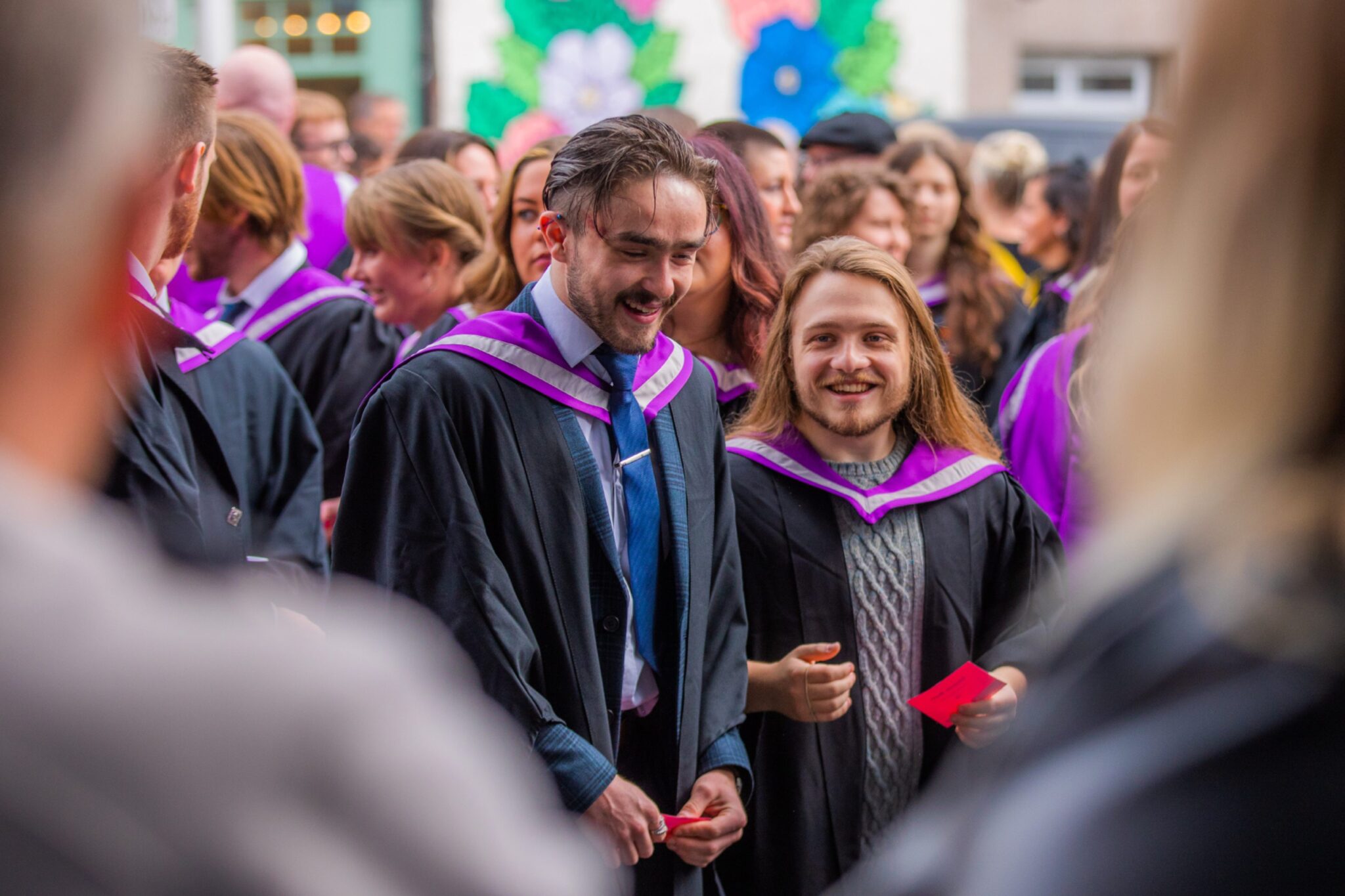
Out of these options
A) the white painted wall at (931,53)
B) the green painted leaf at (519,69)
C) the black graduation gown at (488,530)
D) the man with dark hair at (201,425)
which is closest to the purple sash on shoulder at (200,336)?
the man with dark hair at (201,425)

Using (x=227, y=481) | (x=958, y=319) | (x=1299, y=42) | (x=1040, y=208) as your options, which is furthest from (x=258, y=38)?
(x=1299, y=42)

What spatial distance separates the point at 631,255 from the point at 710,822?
1105 mm

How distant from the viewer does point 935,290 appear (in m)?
5.09

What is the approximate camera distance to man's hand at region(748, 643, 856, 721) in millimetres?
2744

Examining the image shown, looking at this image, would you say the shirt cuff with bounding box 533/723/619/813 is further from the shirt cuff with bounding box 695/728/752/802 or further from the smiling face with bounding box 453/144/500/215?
the smiling face with bounding box 453/144/500/215

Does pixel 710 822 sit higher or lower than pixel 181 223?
lower

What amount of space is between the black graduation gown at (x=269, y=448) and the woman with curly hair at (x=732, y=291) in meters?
1.07

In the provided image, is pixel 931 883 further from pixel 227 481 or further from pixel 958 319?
pixel 958 319

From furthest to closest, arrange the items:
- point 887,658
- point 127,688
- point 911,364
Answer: point 911,364, point 887,658, point 127,688

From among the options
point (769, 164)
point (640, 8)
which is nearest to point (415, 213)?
point (769, 164)

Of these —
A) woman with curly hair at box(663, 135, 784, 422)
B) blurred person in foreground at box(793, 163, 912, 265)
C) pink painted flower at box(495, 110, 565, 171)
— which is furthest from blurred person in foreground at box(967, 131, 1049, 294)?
pink painted flower at box(495, 110, 565, 171)

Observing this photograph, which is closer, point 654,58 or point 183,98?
point 183,98

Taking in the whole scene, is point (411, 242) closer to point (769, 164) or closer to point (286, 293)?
point (286, 293)

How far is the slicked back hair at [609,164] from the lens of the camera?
256 cm
